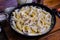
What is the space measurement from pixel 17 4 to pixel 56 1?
10.3 inches

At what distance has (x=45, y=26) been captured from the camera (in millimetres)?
759

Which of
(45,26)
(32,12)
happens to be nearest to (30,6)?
(32,12)

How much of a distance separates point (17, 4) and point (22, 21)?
0.15 meters

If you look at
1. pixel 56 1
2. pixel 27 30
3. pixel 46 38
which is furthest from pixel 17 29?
pixel 56 1

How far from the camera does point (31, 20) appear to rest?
2.56 ft

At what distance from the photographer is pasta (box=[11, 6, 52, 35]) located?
2.43 ft

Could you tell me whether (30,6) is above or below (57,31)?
above

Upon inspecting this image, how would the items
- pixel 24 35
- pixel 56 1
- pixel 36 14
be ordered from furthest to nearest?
pixel 56 1 → pixel 36 14 → pixel 24 35

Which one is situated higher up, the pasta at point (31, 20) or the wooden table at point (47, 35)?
the pasta at point (31, 20)

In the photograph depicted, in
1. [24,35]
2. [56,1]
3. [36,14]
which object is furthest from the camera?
[56,1]

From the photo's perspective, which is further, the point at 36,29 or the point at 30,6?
the point at 30,6

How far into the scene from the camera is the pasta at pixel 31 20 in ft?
2.43

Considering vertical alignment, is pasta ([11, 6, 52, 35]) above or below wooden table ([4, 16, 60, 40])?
above

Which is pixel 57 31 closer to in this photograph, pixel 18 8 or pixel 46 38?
pixel 46 38
